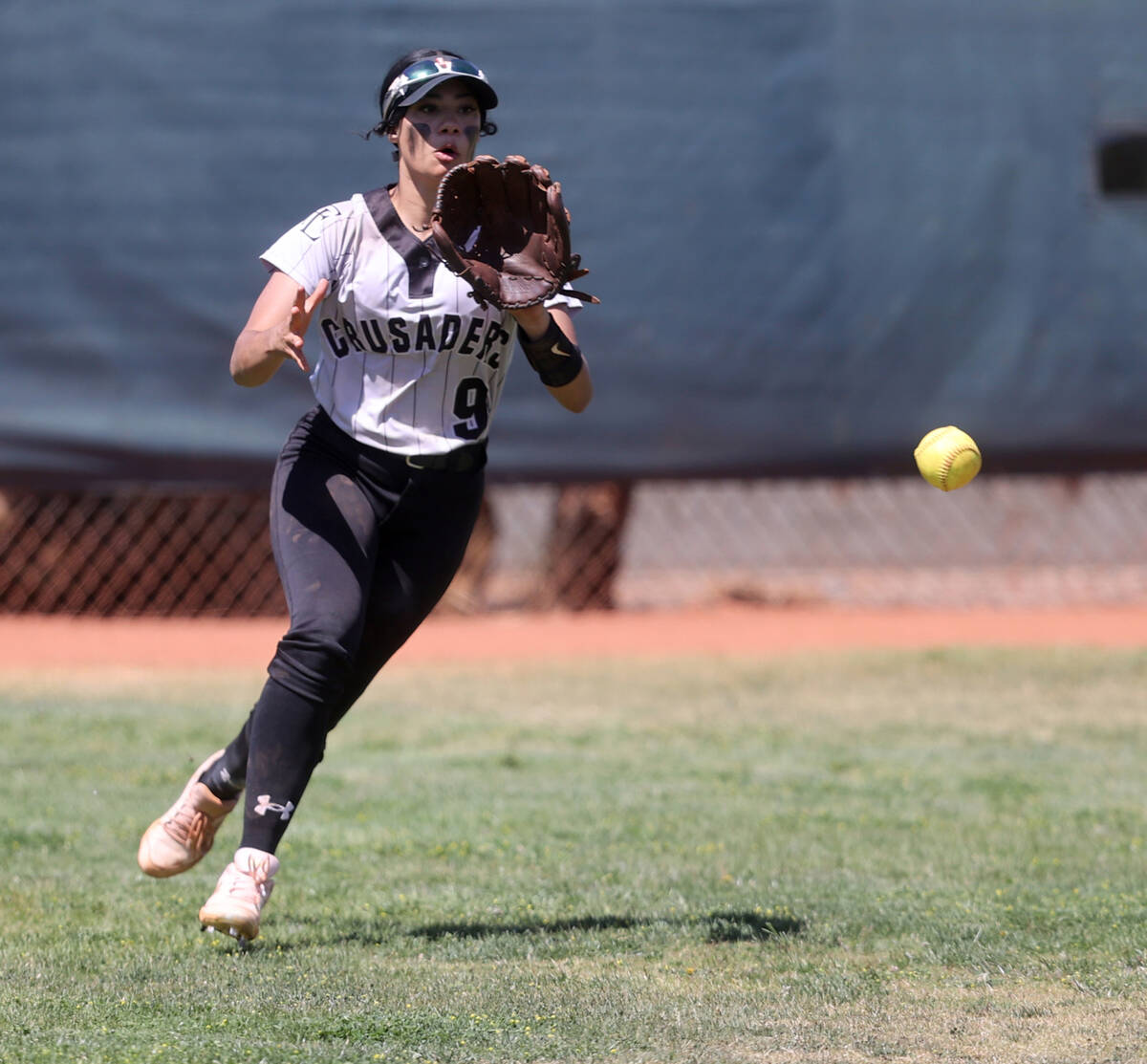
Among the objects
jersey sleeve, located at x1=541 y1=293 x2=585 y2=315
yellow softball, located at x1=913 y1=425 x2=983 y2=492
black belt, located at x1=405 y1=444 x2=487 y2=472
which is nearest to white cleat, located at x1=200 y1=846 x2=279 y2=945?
black belt, located at x1=405 y1=444 x2=487 y2=472

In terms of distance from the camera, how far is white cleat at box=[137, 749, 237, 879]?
4012 millimetres

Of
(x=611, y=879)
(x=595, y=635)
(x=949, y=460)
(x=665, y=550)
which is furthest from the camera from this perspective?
(x=665, y=550)

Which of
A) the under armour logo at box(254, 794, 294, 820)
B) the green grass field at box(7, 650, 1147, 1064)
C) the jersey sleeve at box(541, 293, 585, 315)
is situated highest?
the jersey sleeve at box(541, 293, 585, 315)

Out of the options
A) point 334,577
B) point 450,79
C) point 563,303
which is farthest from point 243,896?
point 450,79

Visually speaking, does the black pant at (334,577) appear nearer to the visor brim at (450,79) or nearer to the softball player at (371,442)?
the softball player at (371,442)

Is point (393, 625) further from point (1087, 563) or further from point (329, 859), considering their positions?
point (1087, 563)

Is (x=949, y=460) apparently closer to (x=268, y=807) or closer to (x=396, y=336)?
(x=396, y=336)

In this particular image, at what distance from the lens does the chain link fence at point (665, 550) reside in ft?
35.0

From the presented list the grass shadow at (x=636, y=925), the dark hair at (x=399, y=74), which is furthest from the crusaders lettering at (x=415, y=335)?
the grass shadow at (x=636, y=925)

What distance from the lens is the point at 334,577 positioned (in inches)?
151

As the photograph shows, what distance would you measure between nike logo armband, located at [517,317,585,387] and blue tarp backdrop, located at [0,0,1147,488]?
5932 mm

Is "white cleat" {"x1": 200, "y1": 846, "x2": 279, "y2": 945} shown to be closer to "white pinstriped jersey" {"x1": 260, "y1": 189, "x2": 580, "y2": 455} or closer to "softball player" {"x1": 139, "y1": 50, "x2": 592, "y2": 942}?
"softball player" {"x1": 139, "y1": 50, "x2": 592, "y2": 942}

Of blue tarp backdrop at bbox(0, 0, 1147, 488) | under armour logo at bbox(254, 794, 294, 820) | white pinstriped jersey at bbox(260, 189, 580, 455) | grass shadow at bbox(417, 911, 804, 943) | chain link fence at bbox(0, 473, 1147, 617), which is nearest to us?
under armour logo at bbox(254, 794, 294, 820)

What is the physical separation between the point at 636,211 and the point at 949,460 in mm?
6044
